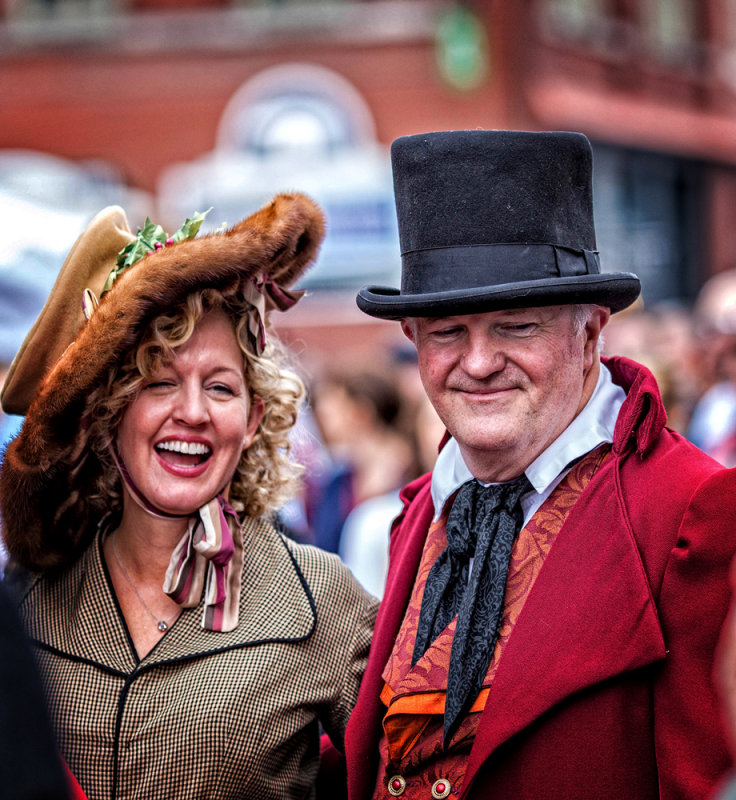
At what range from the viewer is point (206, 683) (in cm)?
238

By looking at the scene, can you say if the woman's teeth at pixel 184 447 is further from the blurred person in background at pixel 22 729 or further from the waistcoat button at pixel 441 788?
the blurred person in background at pixel 22 729

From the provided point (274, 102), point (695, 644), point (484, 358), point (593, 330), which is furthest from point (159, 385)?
point (274, 102)

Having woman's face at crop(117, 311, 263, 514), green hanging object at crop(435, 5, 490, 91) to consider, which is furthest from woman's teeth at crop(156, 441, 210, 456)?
green hanging object at crop(435, 5, 490, 91)

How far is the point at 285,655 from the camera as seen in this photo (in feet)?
8.09

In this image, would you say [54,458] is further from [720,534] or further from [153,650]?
[720,534]

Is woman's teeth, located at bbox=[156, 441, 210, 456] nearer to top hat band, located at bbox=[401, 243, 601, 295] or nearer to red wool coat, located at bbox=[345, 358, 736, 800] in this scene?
top hat band, located at bbox=[401, 243, 601, 295]

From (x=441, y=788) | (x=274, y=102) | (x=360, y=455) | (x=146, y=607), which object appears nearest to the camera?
(x=441, y=788)

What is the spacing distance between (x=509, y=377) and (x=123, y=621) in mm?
1110

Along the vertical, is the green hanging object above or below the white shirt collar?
above

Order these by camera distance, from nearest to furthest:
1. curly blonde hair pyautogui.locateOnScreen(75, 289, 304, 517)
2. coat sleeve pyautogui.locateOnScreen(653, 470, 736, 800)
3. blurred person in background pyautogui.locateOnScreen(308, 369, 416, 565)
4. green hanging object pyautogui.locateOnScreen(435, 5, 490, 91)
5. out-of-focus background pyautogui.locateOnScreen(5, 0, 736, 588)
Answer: coat sleeve pyautogui.locateOnScreen(653, 470, 736, 800), curly blonde hair pyautogui.locateOnScreen(75, 289, 304, 517), blurred person in background pyautogui.locateOnScreen(308, 369, 416, 565), green hanging object pyautogui.locateOnScreen(435, 5, 490, 91), out-of-focus background pyautogui.locateOnScreen(5, 0, 736, 588)

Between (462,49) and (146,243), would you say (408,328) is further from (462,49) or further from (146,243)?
(462,49)

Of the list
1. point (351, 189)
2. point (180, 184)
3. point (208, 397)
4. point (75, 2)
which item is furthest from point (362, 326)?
point (208, 397)

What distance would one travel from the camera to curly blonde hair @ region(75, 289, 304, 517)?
7.87 feet

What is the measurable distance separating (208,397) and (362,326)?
11.4m
